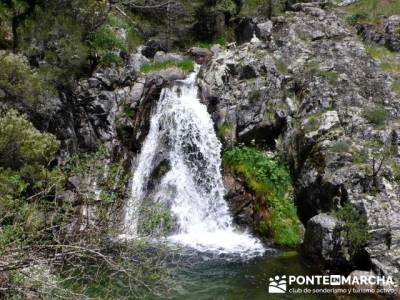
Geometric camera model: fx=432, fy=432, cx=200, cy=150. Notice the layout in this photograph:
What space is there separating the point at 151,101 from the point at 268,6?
9785 mm

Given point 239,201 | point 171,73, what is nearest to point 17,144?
point 239,201

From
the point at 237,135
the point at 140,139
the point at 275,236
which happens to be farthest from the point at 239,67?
the point at 275,236

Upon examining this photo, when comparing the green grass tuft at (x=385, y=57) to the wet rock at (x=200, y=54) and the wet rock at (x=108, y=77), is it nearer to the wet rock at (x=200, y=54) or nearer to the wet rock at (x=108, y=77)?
the wet rock at (x=200, y=54)

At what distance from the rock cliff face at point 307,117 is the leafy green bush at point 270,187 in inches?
16.0

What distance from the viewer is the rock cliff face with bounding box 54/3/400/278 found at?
1245 cm

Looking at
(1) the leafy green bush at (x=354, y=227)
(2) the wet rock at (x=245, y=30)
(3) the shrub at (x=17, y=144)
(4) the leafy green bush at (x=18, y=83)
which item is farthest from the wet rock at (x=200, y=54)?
(1) the leafy green bush at (x=354, y=227)

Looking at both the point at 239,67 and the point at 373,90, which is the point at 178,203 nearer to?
the point at 239,67

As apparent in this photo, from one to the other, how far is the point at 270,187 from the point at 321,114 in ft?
10.8

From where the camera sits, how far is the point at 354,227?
11.7 m

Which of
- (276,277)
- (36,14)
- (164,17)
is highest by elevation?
(164,17)

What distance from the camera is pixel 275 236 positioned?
14.0 m

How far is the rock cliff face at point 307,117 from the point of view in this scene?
12453 mm

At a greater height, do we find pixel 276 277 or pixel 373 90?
pixel 373 90

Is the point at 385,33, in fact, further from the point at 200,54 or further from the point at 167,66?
the point at 167,66
